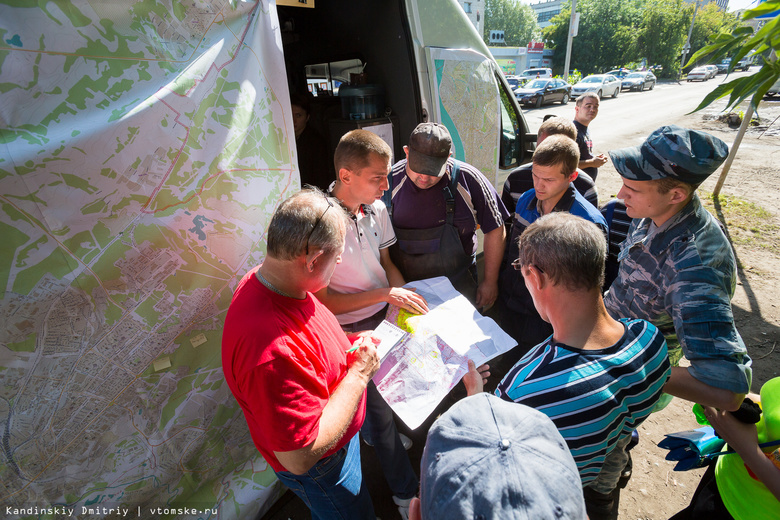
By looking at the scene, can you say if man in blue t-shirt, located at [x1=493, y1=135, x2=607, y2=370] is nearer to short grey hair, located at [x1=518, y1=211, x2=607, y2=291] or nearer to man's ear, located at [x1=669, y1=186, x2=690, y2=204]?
man's ear, located at [x1=669, y1=186, x2=690, y2=204]

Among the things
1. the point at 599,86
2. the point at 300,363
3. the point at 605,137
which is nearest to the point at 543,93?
the point at 599,86

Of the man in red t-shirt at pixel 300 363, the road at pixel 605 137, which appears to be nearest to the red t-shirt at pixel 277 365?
the man in red t-shirt at pixel 300 363

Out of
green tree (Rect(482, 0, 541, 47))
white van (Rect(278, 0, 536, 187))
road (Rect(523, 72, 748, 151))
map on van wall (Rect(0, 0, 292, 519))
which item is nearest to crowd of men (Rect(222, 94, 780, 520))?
map on van wall (Rect(0, 0, 292, 519))

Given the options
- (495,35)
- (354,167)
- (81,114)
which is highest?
(495,35)

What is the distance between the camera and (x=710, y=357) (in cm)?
143

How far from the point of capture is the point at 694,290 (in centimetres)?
148

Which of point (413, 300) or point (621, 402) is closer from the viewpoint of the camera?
point (621, 402)

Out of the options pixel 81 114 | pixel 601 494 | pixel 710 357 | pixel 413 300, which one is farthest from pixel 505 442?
pixel 601 494

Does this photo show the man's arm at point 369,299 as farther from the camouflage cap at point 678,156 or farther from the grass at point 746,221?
the grass at point 746,221

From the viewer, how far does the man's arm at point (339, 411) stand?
1.25 m

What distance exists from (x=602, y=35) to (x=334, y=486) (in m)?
46.8

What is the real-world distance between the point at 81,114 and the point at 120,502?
1.70m

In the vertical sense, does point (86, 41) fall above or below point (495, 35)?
below

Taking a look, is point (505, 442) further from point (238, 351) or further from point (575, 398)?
point (238, 351)
